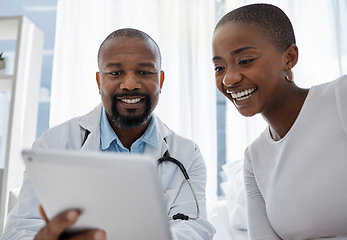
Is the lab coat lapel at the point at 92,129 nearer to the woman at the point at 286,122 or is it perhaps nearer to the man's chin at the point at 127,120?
the man's chin at the point at 127,120

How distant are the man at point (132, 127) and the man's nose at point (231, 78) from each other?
1.19 ft

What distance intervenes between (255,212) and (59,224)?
607 millimetres

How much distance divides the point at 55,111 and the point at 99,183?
1.94 metres

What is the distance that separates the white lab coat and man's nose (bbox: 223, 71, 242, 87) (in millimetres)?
416

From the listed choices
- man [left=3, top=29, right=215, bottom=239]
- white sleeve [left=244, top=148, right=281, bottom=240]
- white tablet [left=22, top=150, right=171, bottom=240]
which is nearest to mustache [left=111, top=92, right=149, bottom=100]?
man [left=3, top=29, right=215, bottom=239]

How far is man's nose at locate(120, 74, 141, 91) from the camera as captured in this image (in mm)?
1078

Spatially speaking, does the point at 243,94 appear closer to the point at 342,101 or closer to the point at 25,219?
the point at 342,101

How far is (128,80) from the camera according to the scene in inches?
42.8

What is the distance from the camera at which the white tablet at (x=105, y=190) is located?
1.49ft

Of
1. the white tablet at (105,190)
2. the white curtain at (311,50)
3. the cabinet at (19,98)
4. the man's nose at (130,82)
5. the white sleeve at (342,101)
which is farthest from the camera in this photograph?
the white curtain at (311,50)

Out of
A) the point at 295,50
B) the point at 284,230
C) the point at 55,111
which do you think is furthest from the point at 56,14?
the point at 284,230

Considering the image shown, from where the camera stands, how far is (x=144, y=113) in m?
1.14

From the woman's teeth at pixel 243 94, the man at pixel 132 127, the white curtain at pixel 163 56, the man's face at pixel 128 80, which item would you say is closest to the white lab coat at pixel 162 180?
the man at pixel 132 127

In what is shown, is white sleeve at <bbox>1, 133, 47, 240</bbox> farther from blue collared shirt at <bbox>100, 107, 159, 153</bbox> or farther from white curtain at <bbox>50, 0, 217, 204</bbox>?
white curtain at <bbox>50, 0, 217, 204</bbox>
